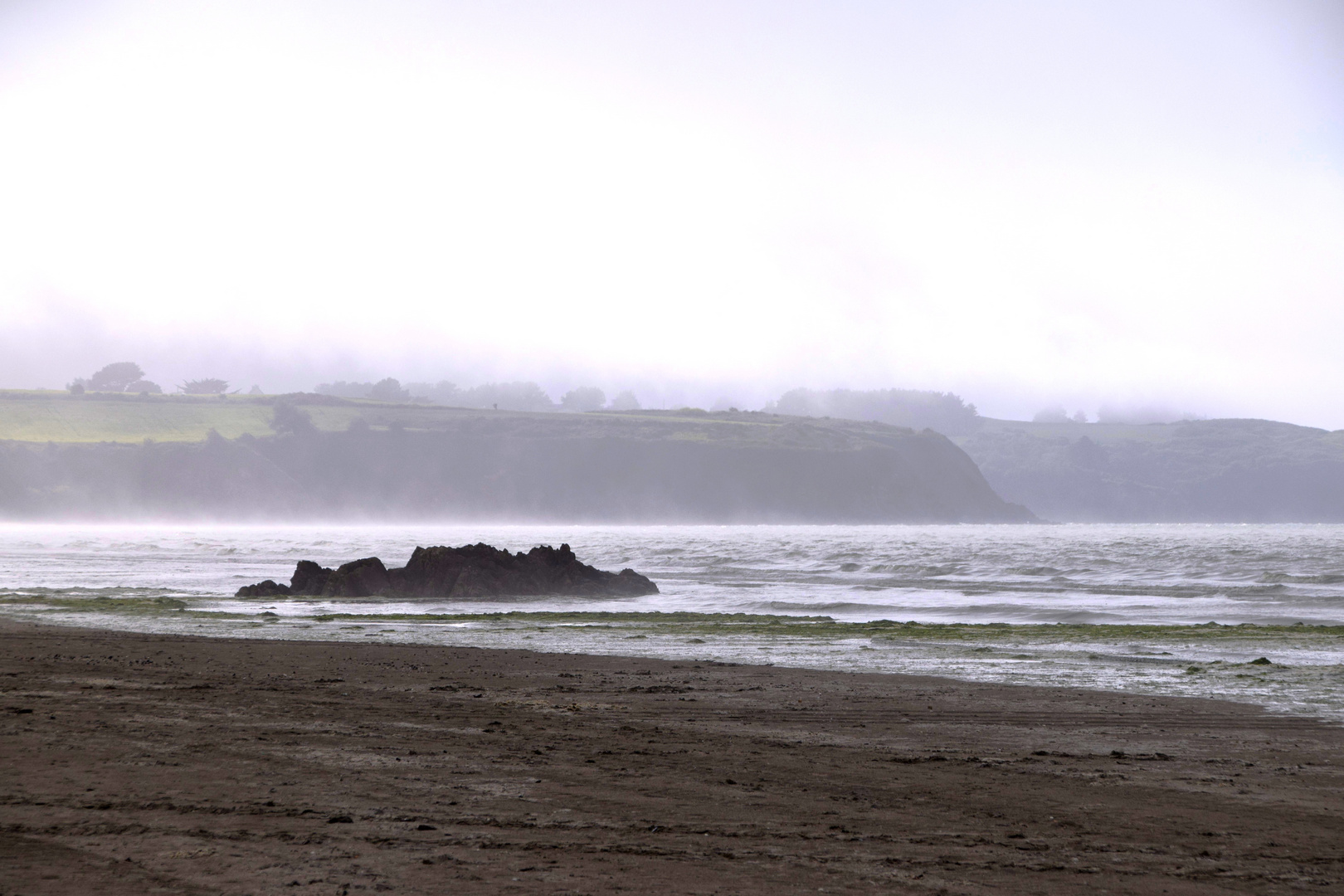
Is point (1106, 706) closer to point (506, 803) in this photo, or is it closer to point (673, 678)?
point (673, 678)

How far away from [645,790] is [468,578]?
29.3 metres

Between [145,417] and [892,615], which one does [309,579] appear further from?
[145,417]

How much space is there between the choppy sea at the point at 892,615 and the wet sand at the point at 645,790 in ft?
11.6

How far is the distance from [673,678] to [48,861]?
359 inches

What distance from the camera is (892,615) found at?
90.3ft

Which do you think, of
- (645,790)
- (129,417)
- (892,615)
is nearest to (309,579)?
(892,615)

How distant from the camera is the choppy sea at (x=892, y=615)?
15609 millimetres

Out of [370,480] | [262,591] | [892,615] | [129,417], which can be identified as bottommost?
[892,615]

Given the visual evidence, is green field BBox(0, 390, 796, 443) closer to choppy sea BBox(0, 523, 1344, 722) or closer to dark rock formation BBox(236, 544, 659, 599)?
choppy sea BBox(0, 523, 1344, 722)

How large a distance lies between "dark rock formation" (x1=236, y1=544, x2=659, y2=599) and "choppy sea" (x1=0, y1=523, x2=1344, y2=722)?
1776mm

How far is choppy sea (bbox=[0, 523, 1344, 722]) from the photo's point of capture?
1561 centimetres

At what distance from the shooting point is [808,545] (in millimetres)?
75750

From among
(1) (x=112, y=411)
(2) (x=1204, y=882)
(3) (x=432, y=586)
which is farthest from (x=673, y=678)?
(1) (x=112, y=411)

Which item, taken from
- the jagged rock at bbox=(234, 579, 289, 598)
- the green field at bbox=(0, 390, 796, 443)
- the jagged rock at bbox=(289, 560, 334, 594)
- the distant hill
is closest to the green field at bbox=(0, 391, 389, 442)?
the green field at bbox=(0, 390, 796, 443)
